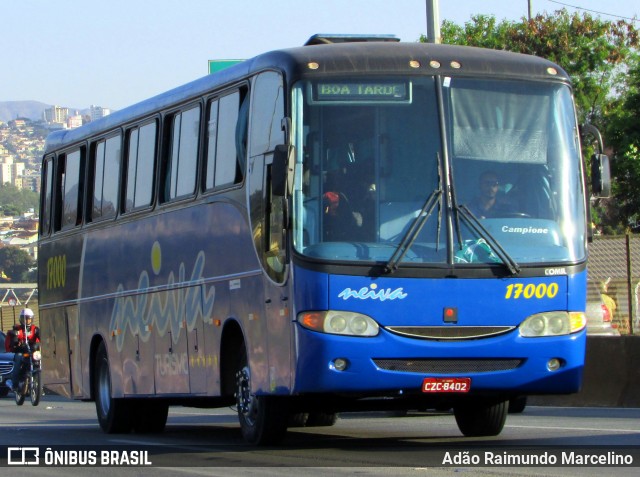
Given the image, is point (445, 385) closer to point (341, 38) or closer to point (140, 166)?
point (341, 38)

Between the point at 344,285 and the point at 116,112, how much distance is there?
7326 millimetres

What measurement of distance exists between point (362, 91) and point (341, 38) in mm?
1663

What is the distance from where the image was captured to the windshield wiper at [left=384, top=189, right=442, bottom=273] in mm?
12367

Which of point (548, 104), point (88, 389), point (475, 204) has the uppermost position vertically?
point (548, 104)

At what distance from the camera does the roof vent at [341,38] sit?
46.8 feet

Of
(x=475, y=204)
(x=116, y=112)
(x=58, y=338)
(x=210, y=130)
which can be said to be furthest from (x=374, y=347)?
(x=58, y=338)

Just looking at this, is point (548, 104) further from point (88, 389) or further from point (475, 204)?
point (88, 389)

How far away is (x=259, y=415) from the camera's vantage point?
538 inches

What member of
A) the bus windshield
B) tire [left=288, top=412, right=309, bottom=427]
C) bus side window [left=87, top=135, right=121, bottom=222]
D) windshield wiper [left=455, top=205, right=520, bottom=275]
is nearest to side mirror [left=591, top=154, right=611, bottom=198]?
the bus windshield

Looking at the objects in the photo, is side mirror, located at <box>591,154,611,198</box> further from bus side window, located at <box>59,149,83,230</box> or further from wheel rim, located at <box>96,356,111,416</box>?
bus side window, located at <box>59,149,83,230</box>

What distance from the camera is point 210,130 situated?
595 inches

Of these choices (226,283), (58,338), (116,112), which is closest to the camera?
(226,283)

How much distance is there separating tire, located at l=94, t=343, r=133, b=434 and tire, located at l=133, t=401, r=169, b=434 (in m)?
0.09

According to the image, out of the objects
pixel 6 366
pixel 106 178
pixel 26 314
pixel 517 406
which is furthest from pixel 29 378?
pixel 517 406
